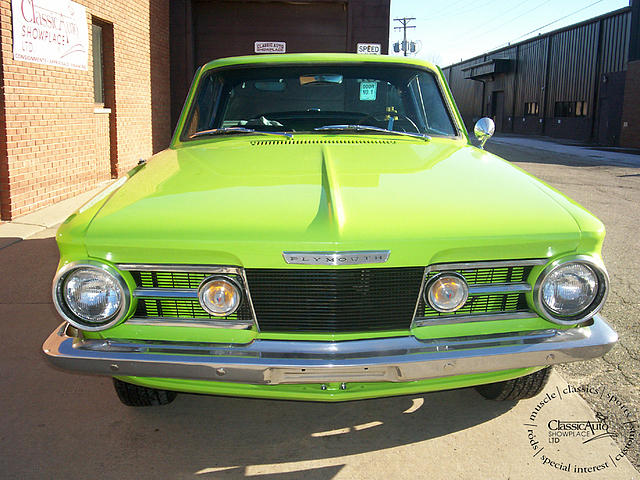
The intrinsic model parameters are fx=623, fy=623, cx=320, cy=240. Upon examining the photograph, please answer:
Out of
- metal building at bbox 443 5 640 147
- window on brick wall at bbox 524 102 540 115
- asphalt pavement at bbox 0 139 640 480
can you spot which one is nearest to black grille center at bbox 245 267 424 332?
asphalt pavement at bbox 0 139 640 480

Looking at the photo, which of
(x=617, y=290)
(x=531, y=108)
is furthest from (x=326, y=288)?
(x=531, y=108)

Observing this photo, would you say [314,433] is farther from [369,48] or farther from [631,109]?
[631,109]

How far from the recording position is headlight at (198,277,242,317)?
2.19 meters

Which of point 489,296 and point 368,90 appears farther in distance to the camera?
point 368,90

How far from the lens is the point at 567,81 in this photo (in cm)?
3086

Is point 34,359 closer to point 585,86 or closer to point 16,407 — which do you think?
point 16,407

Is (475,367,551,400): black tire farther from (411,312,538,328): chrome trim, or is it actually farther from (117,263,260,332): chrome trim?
(117,263,260,332): chrome trim

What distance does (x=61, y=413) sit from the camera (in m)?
2.90

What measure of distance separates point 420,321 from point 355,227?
0.43 metres

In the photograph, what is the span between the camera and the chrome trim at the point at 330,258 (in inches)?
81.7

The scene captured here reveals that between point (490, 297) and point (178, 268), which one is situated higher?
point (178, 268)

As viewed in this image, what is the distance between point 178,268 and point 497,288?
3.75 feet

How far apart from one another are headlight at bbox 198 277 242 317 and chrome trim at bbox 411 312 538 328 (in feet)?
2.10

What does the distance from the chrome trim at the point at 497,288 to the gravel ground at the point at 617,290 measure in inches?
35.7
